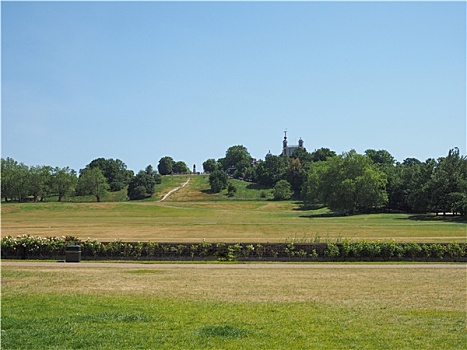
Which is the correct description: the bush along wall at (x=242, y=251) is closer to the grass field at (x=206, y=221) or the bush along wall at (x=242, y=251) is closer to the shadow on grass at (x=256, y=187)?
the grass field at (x=206, y=221)

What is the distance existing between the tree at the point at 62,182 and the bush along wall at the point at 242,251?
10952 centimetres

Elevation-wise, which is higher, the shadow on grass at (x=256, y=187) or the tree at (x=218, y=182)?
the tree at (x=218, y=182)

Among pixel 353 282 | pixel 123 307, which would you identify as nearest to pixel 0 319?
pixel 123 307

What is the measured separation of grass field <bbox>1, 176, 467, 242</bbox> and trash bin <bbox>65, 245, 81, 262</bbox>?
12802 mm

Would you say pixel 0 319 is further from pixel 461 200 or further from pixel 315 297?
pixel 461 200

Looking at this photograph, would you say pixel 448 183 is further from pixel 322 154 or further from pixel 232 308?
pixel 322 154

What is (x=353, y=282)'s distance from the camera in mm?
15453

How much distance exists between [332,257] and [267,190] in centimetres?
14855

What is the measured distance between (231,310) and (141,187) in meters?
144

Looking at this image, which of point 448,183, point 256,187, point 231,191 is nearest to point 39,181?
point 231,191

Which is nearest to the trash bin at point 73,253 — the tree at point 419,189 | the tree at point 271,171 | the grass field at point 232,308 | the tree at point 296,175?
the grass field at point 232,308

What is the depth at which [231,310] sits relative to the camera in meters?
10.8

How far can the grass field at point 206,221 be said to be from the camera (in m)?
40.4

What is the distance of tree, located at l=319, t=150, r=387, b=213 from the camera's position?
298 ft
